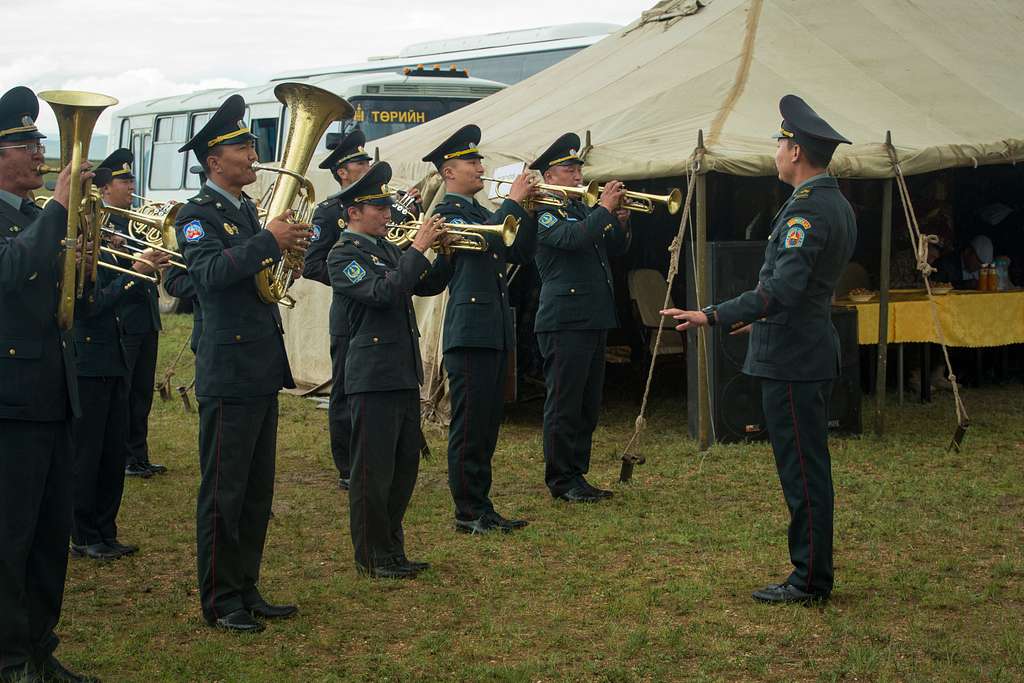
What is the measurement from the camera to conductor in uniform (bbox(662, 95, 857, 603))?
5.21 meters

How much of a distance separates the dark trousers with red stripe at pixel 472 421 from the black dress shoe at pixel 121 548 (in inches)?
68.4

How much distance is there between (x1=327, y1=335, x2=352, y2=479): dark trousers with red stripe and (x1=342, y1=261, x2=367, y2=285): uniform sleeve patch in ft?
7.80

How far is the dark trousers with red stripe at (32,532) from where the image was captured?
14.1 feet

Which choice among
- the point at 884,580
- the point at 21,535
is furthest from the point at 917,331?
the point at 21,535

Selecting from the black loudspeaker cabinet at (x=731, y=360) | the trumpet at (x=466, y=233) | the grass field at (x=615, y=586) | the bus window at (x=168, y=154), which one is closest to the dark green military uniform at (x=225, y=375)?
the grass field at (x=615, y=586)

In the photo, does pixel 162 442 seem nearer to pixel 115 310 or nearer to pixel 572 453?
pixel 115 310

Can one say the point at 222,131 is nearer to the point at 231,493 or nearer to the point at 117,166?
the point at 231,493

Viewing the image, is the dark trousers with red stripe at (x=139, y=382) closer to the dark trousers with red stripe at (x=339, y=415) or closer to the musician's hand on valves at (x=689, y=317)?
the dark trousers with red stripe at (x=339, y=415)

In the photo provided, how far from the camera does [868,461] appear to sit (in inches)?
335

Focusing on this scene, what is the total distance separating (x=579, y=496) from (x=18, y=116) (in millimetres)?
4224

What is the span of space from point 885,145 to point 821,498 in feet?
14.8

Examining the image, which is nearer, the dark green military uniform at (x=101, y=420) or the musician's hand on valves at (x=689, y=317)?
the musician's hand on valves at (x=689, y=317)

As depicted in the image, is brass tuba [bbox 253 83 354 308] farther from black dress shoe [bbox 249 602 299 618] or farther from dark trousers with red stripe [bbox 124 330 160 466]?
dark trousers with red stripe [bbox 124 330 160 466]

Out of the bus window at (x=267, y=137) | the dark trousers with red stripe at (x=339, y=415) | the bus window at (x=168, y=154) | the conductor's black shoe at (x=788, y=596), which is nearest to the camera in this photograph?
the conductor's black shoe at (x=788, y=596)
